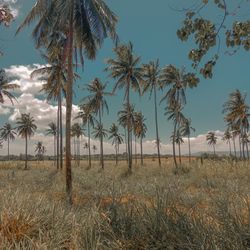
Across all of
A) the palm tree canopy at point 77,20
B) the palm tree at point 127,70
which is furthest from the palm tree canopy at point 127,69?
the palm tree canopy at point 77,20

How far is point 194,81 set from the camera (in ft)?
9.05

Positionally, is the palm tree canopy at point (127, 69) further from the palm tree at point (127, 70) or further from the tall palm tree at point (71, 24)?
the tall palm tree at point (71, 24)

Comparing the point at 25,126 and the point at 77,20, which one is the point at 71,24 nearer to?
the point at 77,20

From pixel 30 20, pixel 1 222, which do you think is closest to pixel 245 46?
pixel 1 222

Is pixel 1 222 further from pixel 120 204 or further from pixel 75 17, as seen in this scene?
pixel 75 17

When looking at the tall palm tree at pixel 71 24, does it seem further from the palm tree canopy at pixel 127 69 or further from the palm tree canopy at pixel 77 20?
the palm tree canopy at pixel 127 69

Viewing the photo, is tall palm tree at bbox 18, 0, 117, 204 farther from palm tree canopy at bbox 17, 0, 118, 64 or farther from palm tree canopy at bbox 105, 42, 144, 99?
palm tree canopy at bbox 105, 42, 144, 99

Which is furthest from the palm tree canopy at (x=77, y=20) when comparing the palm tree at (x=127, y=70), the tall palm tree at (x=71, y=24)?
the palm tree at (x=127, y=70)

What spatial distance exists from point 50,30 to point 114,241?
41.9 feet

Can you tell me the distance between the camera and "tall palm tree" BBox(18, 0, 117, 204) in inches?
524

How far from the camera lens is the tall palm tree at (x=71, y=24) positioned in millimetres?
13312

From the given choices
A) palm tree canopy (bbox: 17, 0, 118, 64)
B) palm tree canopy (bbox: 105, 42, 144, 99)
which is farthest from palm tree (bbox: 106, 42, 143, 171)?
palm tree canopy (bbox: 17, 0, 118, 64)

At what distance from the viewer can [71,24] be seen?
13.7m

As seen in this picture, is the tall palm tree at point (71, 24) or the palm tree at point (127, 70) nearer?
the tall palm tree at point (71, 24)
